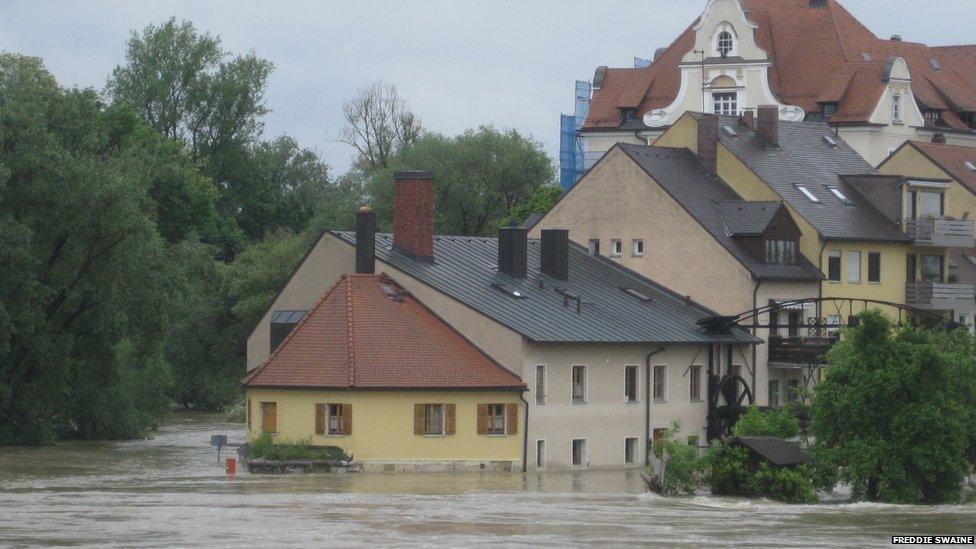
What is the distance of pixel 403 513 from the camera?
54.3m

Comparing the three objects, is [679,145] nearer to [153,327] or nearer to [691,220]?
[691,220]

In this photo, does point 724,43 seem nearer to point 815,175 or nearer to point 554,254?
point 815,175

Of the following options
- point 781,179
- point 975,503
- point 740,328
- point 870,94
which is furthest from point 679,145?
point 870,94

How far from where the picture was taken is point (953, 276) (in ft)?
299

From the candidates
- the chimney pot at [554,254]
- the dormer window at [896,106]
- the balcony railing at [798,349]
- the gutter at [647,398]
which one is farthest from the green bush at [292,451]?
the dormer window at [896,106]

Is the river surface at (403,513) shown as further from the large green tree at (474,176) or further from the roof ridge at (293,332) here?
the large green tree at (474,176)

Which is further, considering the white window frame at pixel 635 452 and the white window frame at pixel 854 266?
the white window frame at pixel 854 266

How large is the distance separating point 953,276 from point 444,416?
30886 millimetres

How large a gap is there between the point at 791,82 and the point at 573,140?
15848mm

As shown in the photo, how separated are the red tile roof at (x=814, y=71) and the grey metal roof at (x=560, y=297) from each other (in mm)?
44025

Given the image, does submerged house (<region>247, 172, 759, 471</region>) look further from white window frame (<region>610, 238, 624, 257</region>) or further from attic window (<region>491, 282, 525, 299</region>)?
white window frame (<region>610, 238, 624, 257</region>)

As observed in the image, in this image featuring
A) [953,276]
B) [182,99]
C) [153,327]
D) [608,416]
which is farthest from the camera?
[182,99]

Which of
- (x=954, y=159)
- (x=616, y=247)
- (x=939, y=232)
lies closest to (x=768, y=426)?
(x=616, y=247)

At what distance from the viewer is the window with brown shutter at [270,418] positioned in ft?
225
